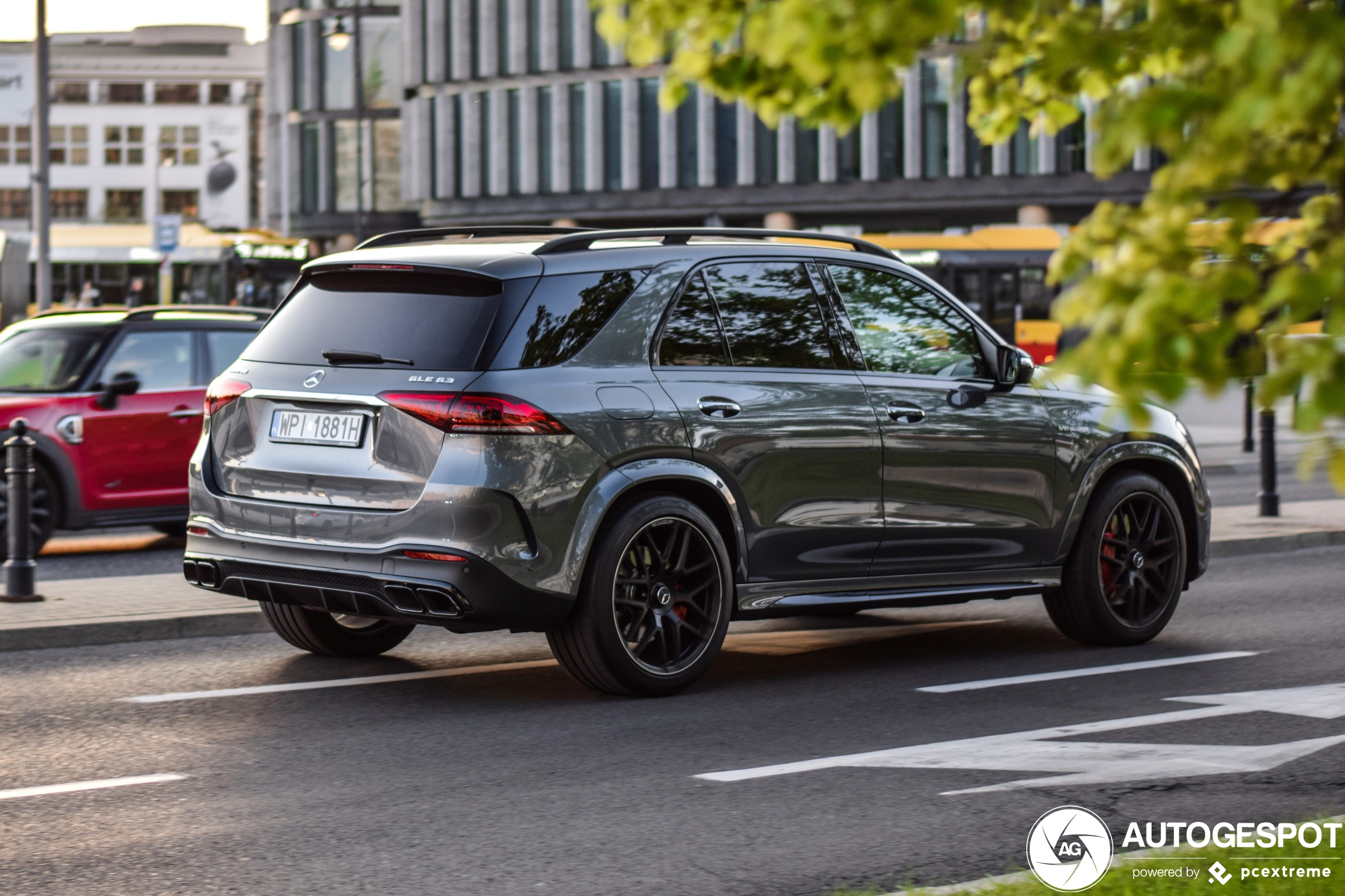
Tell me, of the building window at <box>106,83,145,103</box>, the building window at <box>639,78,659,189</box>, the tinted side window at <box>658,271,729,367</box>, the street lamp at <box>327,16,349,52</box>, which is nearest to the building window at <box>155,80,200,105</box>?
the building window at <box>106,83,145,103</box>

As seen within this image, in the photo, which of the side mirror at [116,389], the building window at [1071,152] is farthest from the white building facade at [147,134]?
the side mirror at [116,389]

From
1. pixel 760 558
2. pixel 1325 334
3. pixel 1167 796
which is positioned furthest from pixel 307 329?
pixel 1325 334

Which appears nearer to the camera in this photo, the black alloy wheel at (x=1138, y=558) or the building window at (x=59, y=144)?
the black alloy wheel at (x=1138, y=558)

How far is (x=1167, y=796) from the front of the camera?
571cm

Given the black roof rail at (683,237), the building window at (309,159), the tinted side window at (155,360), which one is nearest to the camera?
the black roof rail at (683,237)

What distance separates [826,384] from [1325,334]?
4.97 meters

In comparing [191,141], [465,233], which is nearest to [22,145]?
[191,141]

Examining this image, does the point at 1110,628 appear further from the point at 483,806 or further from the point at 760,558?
the point at 483,806

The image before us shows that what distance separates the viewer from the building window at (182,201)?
14475 cm

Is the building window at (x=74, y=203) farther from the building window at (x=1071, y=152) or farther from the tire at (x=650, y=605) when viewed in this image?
the tire at (x=650, y=605)

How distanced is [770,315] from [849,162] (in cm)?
6005

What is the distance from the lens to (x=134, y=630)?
8977 mm

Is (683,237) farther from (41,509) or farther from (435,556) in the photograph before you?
(41,509)

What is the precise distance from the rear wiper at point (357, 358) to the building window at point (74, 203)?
145 m
